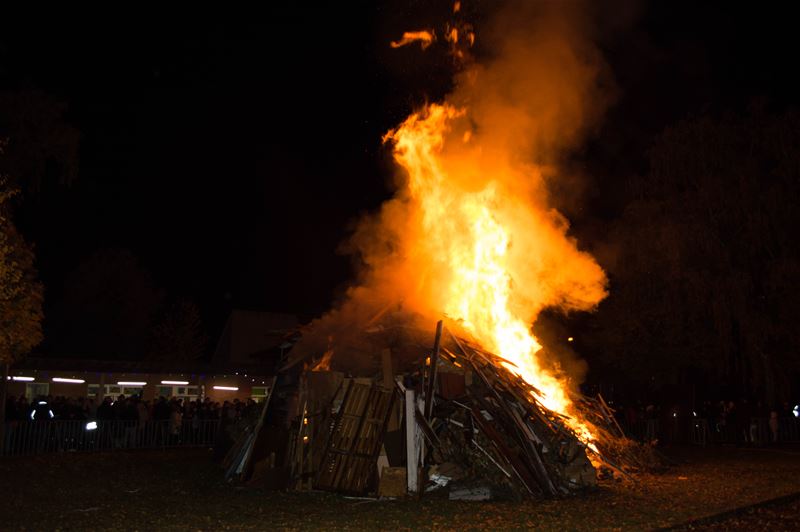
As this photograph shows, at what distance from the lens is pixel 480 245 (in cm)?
1650

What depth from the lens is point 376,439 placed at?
12039 mm

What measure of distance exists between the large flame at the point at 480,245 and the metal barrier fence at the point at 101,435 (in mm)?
9096

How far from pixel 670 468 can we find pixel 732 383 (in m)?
16.2

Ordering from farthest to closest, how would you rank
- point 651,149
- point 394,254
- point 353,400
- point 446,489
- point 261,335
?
point 261,335, point 651,149, point 394,254, point 353,400, point 446,489

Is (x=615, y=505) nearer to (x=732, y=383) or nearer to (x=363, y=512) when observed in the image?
(x=363, y=512)

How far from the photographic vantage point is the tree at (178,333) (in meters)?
49.9

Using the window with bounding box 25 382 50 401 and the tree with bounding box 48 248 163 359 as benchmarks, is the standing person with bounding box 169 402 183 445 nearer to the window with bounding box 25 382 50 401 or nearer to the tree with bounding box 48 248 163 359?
the window with bounding box 25 382 50 401

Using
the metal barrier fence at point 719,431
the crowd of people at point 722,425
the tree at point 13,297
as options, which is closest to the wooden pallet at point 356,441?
the tree at point 13,297

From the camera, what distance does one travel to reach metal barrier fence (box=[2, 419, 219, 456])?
18.1m

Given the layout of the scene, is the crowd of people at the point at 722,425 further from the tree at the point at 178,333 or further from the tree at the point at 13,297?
the tree at the point at 178,333

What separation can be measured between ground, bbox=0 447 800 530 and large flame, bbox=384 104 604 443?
161 inches

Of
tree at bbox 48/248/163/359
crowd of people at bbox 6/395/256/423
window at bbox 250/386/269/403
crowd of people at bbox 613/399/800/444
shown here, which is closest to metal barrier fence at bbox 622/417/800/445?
crowd of people at bbox 613/399/800/444

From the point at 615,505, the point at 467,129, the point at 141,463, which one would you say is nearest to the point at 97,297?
the point at 141,463

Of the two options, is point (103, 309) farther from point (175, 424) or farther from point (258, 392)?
A: point (175, 424)
